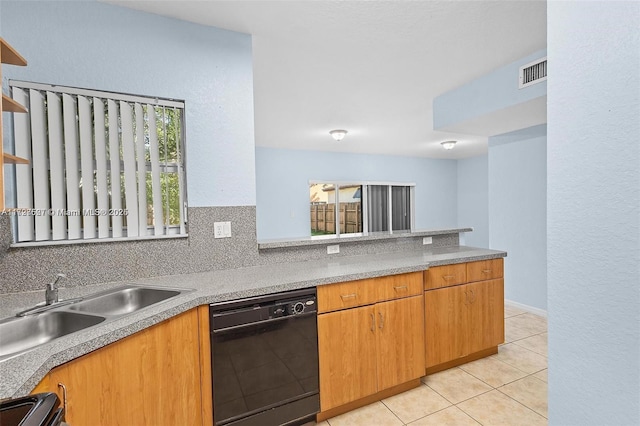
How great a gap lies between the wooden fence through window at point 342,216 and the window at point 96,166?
17.4ft

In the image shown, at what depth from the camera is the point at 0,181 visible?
1180mm

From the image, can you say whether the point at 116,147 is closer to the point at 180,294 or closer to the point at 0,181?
the point at 0,181

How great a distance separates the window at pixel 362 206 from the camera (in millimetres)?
7059

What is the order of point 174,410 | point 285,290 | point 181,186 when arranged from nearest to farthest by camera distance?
1. point 174,410
2. point 285,290
3. point 181,186

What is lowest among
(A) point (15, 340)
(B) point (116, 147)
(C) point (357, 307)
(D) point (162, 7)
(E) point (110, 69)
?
(C) point (357, 307)

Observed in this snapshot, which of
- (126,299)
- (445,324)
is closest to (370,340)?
(445,324)

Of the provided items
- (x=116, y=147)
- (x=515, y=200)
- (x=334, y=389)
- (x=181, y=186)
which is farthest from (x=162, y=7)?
(x=515, y=200)

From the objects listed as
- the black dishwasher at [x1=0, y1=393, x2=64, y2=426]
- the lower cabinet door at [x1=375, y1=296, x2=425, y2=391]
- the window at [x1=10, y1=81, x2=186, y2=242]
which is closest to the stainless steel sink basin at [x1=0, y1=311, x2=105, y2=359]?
the window at [x1=10, y1=81, x2=186, y2=242]

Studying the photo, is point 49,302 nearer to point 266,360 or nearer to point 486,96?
point 266,360

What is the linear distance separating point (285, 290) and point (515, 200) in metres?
3.48

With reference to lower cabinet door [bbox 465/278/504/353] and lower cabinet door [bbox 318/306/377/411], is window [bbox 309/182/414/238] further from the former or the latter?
lower cabinet door [bbox 318/306/377/411]

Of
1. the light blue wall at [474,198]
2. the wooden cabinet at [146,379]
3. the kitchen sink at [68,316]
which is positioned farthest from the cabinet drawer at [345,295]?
the light blue wall at [474,198]

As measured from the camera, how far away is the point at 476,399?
2.08 metres

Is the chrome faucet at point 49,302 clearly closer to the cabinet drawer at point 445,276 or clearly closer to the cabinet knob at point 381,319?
the cabinet knob at point 381,319
